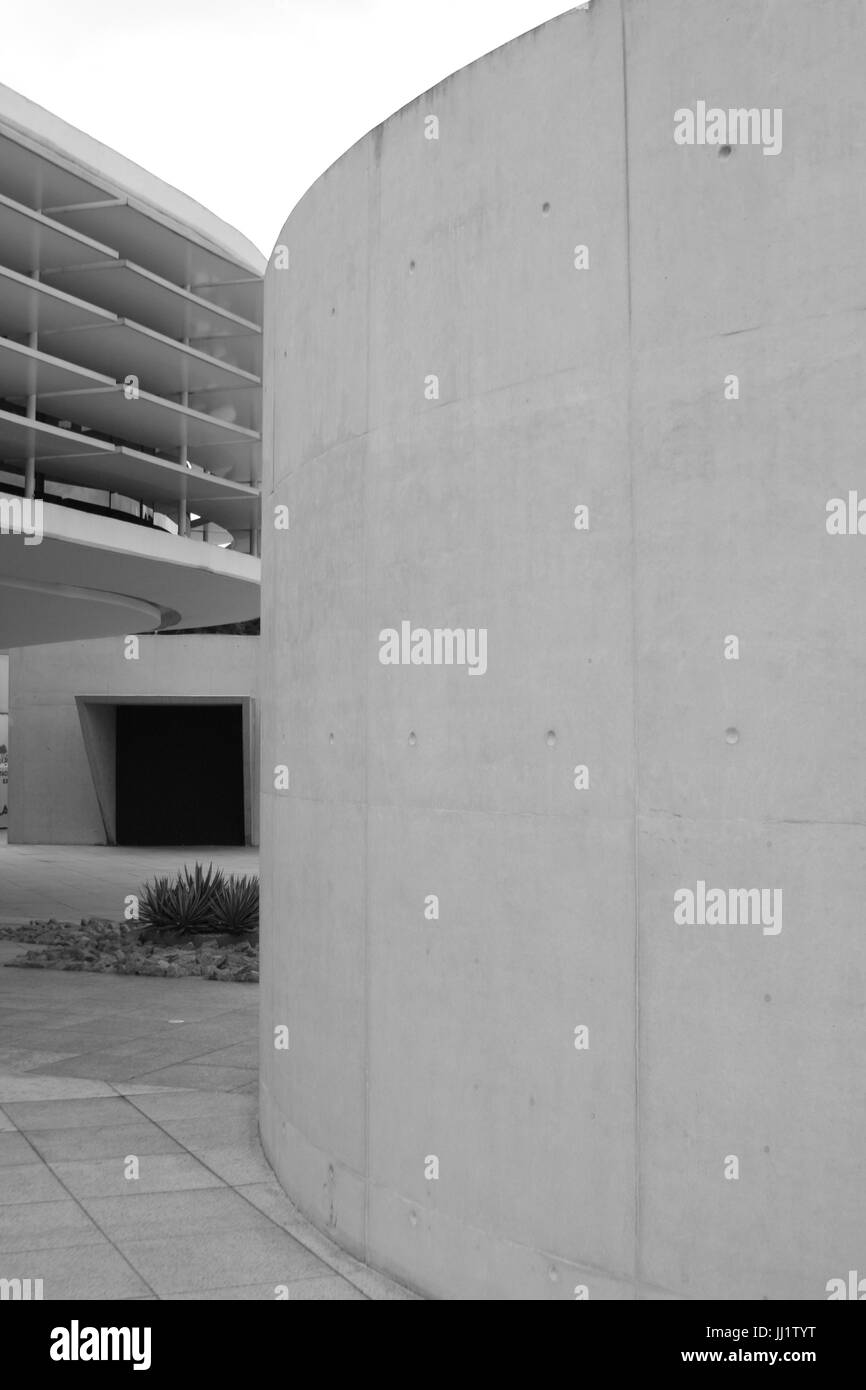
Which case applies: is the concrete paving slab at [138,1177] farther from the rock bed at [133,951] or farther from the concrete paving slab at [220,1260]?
the rock bed at [133,951]

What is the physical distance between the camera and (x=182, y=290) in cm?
1520

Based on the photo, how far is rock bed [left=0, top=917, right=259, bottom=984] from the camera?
1470 cm

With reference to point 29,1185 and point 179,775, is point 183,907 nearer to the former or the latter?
point 29,1185

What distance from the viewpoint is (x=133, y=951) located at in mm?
15867

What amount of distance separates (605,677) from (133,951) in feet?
40.1

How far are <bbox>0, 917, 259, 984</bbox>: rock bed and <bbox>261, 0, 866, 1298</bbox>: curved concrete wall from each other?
8.74m

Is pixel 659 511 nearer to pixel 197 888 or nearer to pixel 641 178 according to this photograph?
pixel 641 178

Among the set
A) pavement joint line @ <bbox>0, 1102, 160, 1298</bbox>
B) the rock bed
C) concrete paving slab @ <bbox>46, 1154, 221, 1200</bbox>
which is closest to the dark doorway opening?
the rock bed

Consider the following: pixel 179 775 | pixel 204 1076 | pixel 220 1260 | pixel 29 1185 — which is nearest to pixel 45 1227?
pixel 29 1185

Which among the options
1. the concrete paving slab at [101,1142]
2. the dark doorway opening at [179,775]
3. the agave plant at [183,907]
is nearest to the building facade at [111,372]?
the agave plant at [183,907]

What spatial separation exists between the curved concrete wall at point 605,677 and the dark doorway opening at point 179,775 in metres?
30.9

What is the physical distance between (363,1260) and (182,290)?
12160 mm

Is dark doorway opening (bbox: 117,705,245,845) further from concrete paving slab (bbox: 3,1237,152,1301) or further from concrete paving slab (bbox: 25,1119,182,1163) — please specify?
concrete paving slab (bbox: 3,1237,152,1301)

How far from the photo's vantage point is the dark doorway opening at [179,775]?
3672cm
